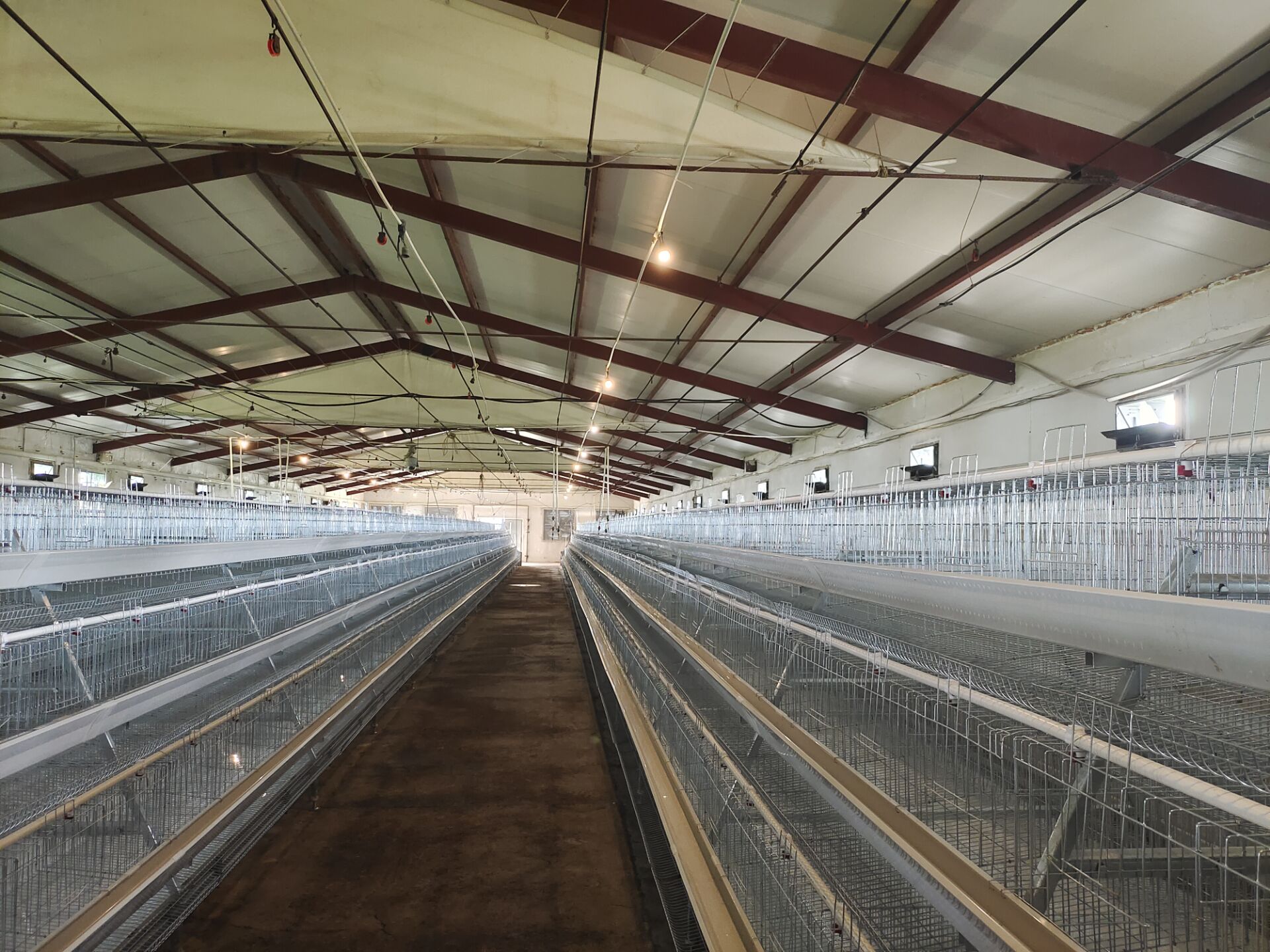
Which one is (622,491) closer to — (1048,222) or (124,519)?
(1048,222)

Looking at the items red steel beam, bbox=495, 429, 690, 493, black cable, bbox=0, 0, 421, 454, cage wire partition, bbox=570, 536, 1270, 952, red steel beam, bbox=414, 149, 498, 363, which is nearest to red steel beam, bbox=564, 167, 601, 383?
red steel beam, bbox=414, 149, 498, 363

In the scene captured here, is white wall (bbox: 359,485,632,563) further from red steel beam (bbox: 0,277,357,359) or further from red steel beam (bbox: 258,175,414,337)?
red steel beam (bbox: 0,277,357,359)

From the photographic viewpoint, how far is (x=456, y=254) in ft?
21.8

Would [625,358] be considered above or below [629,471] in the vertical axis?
above

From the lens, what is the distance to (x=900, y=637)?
7.27ft

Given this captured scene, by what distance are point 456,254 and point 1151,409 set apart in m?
5.98

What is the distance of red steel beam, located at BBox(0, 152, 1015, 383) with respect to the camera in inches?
196

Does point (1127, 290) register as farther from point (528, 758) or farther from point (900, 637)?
point (528, 758)

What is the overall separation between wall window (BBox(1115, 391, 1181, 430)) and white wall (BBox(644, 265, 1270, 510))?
11 centimetres

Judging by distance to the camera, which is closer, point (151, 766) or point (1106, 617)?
point (1106, 617)

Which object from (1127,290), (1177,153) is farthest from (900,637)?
(1127,290)

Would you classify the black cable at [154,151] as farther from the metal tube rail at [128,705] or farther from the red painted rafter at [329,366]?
the metal tube rail at [128,705]

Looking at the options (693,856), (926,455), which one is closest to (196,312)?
(693,856)

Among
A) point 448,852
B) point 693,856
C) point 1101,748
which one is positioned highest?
point 1101,748
